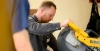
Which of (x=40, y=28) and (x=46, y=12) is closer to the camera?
(x=40, y=28)

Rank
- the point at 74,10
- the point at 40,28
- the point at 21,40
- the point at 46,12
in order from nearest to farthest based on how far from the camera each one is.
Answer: the point at 21,40
the point at 40,28
the point at 46,12
the point at 74,10

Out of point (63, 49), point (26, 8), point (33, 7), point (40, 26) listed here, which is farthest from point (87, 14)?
point (26, 8)

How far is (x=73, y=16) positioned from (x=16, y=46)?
204 centimetres

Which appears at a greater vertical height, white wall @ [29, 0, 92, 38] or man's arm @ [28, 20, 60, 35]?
man's arm @ [28, 20, 60, 35]

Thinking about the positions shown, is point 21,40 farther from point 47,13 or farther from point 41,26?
point 47,13

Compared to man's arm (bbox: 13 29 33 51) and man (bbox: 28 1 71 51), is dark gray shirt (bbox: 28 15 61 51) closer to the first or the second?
man (bbox: 28 1 71 51)

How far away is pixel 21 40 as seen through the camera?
0.63 metres

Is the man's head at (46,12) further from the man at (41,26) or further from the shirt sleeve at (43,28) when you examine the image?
the shirt sleeve at (43,28)

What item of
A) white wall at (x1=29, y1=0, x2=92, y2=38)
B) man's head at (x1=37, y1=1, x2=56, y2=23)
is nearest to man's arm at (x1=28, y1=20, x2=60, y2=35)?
man's head at (x1=37, y1=1, x2=56, y2=23)

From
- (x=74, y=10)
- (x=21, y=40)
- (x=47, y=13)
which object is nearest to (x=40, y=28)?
(x=47, y=13)

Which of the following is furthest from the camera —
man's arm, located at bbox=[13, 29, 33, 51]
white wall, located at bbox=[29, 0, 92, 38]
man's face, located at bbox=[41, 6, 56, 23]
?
white wall, located at bbox=[29, 0, 92, 38]

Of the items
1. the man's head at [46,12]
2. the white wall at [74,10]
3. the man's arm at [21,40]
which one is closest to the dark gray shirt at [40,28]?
the man's head at [46,12]

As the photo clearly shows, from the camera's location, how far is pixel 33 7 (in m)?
2.52

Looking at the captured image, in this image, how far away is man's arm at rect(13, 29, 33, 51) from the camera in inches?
24.2
